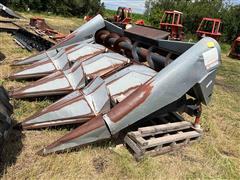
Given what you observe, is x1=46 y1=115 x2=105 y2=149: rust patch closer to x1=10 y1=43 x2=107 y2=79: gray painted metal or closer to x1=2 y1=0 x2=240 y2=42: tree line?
x1=10 y1=43 x2=107 y2=79: gray painted metal

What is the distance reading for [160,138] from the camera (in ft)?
13.1

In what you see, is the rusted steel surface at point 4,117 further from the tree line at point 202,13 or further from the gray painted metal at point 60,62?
the tree line at point 202,13

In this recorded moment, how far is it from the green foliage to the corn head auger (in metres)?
20.4

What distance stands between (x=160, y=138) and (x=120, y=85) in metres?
0.84

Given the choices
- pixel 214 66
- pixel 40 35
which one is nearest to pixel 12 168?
pixel 214 66

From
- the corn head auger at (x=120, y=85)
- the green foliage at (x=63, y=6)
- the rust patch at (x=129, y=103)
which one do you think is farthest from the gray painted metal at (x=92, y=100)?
the green foliage at (x=63, y=6)

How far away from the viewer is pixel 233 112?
6.42 m

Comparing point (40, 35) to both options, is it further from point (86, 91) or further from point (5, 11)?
point (5, 11)

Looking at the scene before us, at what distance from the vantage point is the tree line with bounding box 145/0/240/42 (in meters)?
23.3

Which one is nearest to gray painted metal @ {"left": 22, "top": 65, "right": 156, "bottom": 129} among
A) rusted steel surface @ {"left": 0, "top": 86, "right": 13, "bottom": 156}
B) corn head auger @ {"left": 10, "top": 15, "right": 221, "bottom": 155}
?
corn head auger @ {"left": 10, "top": 15, "right": 221, "bottom": 155}

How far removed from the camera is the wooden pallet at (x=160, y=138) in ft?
12.4

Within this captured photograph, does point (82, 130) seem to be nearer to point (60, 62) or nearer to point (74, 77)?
point (74, 77)

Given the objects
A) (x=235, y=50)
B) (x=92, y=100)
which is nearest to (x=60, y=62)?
(x=92, y=100)

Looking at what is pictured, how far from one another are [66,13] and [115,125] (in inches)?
965
